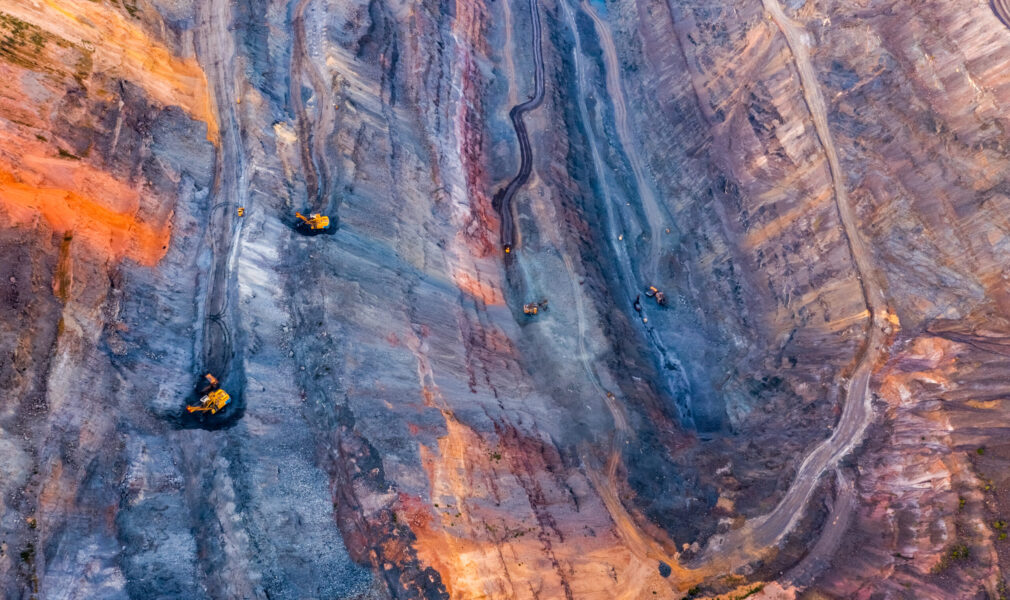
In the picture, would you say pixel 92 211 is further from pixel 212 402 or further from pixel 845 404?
pixel 845 404

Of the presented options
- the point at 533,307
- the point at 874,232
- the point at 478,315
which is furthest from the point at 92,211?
the point at 874,232

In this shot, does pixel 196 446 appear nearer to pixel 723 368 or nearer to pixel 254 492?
pixel 254 492

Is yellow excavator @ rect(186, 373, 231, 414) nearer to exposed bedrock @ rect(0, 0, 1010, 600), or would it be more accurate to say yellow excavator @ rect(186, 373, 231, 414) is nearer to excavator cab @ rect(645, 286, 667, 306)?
exposed bedrock @ rect(0, 0, 1010, 600)

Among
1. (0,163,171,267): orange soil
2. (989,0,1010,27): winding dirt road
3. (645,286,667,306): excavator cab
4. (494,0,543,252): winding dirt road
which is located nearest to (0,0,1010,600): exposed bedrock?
(0,163,171,267): orange soil

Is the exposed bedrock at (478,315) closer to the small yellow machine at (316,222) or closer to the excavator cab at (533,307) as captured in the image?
the excavator cab at (533,307)

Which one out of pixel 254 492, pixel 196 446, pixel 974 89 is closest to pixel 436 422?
pixel 254 492

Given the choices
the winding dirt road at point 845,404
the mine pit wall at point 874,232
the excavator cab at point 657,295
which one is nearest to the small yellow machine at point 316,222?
the excavator cab at point 657,295
